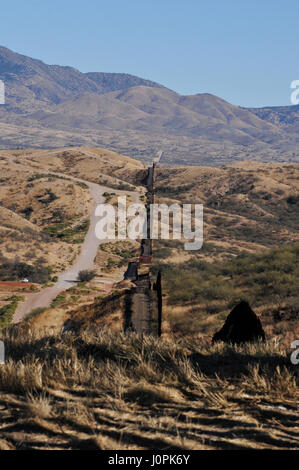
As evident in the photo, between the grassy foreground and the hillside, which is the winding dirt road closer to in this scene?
the hillside

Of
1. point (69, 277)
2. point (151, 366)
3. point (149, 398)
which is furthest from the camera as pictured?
point (69, 277)

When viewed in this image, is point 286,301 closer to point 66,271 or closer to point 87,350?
point 87,350

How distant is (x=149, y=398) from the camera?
4.83 meters

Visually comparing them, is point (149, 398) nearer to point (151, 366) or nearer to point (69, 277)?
point (151, 366)

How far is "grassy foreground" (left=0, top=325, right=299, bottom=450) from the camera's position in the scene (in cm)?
388

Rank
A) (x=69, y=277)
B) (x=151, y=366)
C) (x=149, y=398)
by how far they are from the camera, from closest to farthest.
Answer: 1. (x=149, y=398)
2. (x=151, y=366)
3. (x=69, y=277)

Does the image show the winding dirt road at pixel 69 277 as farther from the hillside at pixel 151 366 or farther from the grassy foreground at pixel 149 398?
the grassy foreground at pixel 149 398

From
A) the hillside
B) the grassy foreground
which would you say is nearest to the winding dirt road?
the hillside

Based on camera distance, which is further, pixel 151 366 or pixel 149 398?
pixel 151 366

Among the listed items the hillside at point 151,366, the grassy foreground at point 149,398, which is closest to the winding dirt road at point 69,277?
the hillside at point 151,366

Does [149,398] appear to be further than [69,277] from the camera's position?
No

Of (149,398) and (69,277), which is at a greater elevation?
(149,398)

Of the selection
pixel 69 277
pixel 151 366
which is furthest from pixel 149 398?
pixel 69 277

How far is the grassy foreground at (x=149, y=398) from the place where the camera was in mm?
3885
